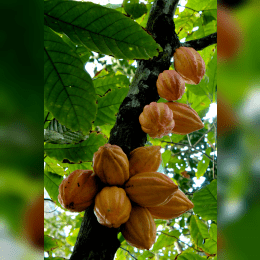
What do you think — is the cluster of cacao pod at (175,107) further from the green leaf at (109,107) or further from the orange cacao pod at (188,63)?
the green leaf at (109,107)

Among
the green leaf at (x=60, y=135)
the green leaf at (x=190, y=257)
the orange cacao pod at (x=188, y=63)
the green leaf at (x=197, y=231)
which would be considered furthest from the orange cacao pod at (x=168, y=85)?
the green leaf at (x=197, y=231)

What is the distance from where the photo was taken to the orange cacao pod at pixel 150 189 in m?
0.88

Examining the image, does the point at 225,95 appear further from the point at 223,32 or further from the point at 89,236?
the point at 89,236

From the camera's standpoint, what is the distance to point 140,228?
0.89m

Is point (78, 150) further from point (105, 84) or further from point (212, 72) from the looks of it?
point (212, 72)

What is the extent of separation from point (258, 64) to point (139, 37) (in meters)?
0.57

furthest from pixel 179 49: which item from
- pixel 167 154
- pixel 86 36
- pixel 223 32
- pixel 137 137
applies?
pixel 167 154

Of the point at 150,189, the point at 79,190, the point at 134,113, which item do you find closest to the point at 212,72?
the point at 134,113

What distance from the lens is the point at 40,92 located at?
32cm

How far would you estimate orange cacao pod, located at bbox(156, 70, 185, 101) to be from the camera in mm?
1169

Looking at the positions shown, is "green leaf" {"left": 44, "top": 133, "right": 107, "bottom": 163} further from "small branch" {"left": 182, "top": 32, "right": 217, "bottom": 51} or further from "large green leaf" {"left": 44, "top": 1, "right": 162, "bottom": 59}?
"large green leaf" {"left": 44, "top": 1, "right": 162, "bottom": 59}

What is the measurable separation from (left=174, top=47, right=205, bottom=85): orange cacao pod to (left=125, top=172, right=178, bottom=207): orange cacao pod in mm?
643

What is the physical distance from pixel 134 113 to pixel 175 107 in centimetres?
26

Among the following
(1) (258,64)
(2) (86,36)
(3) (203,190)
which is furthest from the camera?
(3) (203,190)
